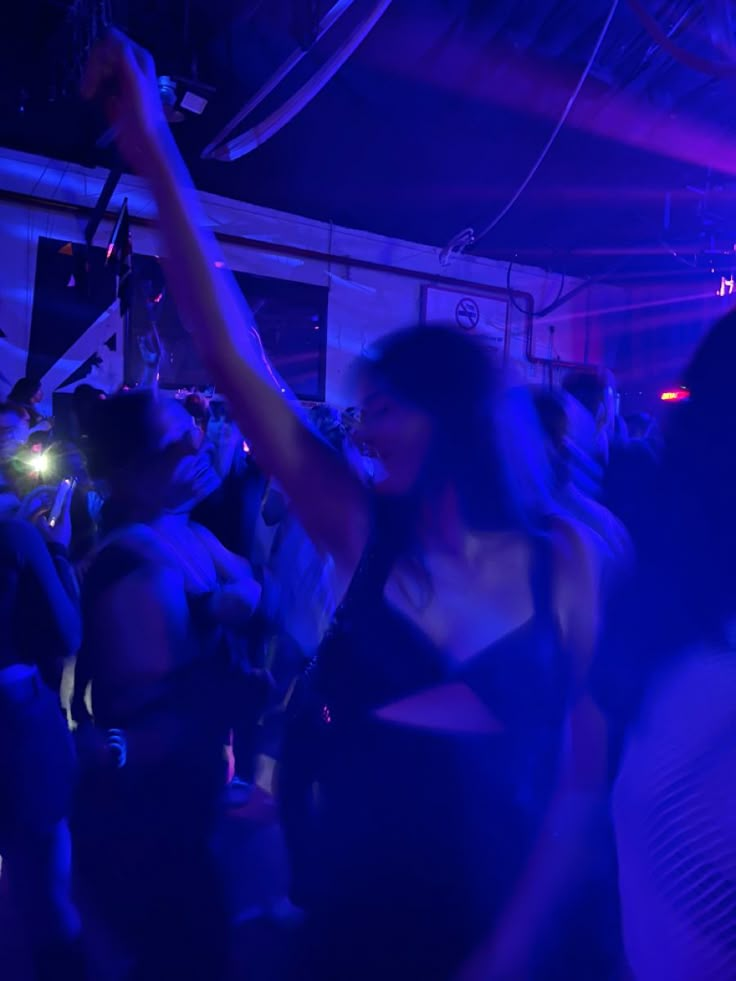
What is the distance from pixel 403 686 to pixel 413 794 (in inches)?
5.5

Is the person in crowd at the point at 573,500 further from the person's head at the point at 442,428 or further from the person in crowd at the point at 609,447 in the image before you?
the person's head at the point at 442,428

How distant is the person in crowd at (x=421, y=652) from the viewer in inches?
40.1

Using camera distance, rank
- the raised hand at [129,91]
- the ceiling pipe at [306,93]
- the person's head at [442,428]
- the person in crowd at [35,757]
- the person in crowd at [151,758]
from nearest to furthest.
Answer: the raised hand at [129,91] → the person's head at [442,428] → the person in crowd at [151,758] → the person in crowd at [35,757] → the ceiling pipe at [306,93]

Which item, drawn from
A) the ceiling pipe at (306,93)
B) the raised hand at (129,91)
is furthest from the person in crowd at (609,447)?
the ceiling pipe at (306,93)

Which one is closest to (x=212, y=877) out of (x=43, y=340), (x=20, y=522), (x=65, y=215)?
(x=20, y=522)

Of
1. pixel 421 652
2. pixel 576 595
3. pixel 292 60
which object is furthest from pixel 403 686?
pixel 292 60

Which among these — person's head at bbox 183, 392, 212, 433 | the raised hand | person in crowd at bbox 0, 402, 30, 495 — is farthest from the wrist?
person's head at bbox 183, 392, 212, 433

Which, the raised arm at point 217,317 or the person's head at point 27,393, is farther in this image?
the person's head at point 27,393

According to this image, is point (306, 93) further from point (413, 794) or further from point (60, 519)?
point (413, 794)

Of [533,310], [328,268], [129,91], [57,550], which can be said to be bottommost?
[57,550]

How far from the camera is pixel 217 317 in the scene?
3.40ft

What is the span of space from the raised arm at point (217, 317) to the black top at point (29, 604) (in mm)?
1070

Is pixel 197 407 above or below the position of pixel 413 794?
above

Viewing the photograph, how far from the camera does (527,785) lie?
41.8 inches
